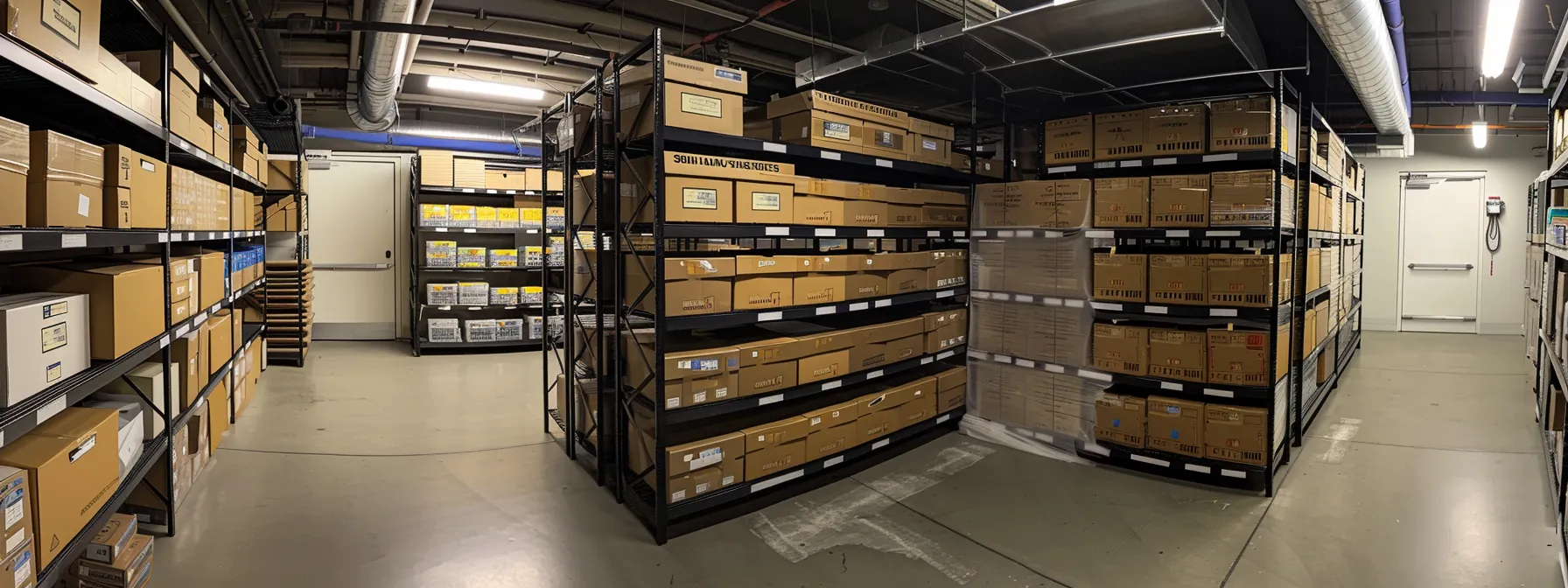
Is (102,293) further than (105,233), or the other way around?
(102,293)

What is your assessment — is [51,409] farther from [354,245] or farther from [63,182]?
[354,245]

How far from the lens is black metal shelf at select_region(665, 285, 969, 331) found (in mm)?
3482

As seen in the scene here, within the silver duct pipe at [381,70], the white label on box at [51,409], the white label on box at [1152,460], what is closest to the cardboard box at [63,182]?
the white label on box at [51,409]

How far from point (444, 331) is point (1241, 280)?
7.60 meters

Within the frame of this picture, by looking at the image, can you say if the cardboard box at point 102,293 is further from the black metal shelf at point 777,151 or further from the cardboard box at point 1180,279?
the cardboard box at point 1180,279

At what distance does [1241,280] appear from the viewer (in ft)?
13.2

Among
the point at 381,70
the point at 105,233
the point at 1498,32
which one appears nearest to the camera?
the point at 105,233

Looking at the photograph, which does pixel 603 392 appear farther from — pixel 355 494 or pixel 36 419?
pixel 36 419

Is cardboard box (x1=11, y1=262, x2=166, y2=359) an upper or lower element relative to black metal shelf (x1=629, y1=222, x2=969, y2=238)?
lower

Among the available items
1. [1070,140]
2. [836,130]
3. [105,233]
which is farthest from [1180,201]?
[105,233]

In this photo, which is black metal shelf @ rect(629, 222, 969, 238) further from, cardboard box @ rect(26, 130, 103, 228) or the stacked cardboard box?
cardboard box @ rect(26, 130, 103, 228)

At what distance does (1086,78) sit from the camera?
5.50m

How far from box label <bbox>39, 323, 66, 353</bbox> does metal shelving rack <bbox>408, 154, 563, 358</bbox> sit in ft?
18.6

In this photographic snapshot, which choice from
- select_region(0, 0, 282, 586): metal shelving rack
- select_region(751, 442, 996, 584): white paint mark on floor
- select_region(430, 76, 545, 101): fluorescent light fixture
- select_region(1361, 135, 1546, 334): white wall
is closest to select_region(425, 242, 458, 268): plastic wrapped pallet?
select_region(430, 76, 545, 101): fluorescent light fixture
